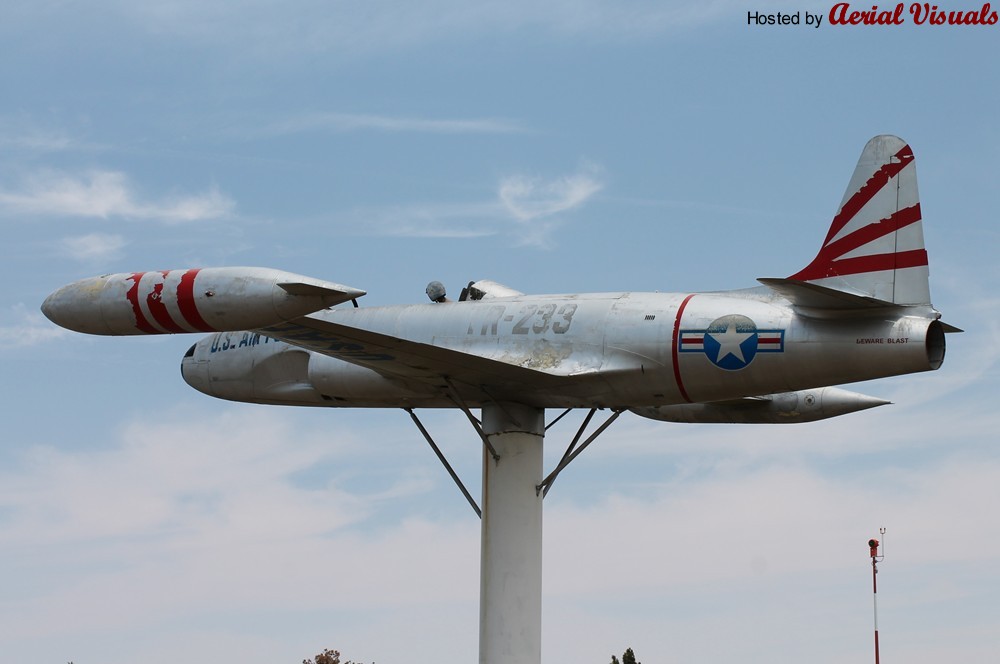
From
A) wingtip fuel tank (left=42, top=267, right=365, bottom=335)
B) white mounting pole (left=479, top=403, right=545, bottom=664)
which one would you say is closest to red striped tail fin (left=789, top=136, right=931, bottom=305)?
white mounting pole (left=479, top=403, right=545, bottom=664)

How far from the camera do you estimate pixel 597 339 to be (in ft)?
82.8

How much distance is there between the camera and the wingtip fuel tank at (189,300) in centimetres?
2095

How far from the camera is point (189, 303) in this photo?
21.7m

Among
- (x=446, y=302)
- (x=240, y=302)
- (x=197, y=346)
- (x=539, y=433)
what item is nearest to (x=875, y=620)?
(x=539, y=433)

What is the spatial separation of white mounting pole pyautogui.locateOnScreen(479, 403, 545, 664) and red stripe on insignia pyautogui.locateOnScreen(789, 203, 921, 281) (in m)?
5.65

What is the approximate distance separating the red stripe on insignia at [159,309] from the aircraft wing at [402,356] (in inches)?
60.3

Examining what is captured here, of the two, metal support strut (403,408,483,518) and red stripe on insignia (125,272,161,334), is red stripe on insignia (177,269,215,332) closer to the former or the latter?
red stripe on insignia (125,272,161,334)

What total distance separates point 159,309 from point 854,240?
1071cm

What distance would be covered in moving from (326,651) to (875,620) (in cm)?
1786

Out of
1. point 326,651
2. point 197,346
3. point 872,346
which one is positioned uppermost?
point 197,346

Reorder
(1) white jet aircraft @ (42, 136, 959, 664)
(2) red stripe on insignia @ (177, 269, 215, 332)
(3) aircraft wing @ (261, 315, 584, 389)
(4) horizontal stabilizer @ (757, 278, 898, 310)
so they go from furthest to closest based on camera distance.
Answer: (3) aircraft wing @ (261, 315, 584, 389), (1) white jet aircraft @ (42, 136, 959, 664), (4) horizontal stabilizer @ (757, 278, 898, 310), (2) red stripe on insignia @ (177, 269, 215, 332)

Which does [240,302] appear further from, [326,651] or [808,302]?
[326,651]

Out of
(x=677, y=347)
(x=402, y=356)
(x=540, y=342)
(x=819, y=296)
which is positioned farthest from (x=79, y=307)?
(x=819, y=296)

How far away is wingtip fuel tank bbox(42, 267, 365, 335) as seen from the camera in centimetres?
2095
